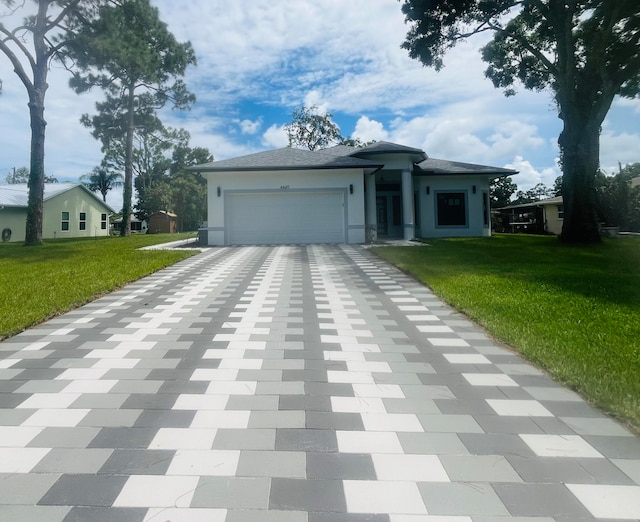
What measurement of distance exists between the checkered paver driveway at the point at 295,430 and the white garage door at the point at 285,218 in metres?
12.1

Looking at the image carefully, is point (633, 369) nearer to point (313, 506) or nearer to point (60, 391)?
point (313, 506)

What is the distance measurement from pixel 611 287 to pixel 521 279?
4.41 feet

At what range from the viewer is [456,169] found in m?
20.0

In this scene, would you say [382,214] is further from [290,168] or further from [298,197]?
[290,168]

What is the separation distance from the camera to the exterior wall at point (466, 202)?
2020 centimetres

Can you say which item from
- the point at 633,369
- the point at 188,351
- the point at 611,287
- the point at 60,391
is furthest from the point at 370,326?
the point at 611,287

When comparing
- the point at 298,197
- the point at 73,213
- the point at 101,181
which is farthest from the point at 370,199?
the point at 101,181

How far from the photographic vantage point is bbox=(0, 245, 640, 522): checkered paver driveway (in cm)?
188

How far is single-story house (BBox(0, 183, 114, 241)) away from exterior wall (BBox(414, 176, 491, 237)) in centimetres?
2246

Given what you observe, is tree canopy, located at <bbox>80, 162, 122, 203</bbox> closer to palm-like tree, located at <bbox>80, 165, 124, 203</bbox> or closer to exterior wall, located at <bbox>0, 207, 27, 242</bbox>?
palm-like tree, located at <bbox>80, 165, 124, 203</bbox>

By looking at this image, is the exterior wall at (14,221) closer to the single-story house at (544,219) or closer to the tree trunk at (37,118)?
the tree trunk at (37,118)

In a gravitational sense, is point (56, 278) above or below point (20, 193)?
below

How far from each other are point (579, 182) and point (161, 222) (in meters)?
34.8

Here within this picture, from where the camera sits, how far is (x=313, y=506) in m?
1.86
